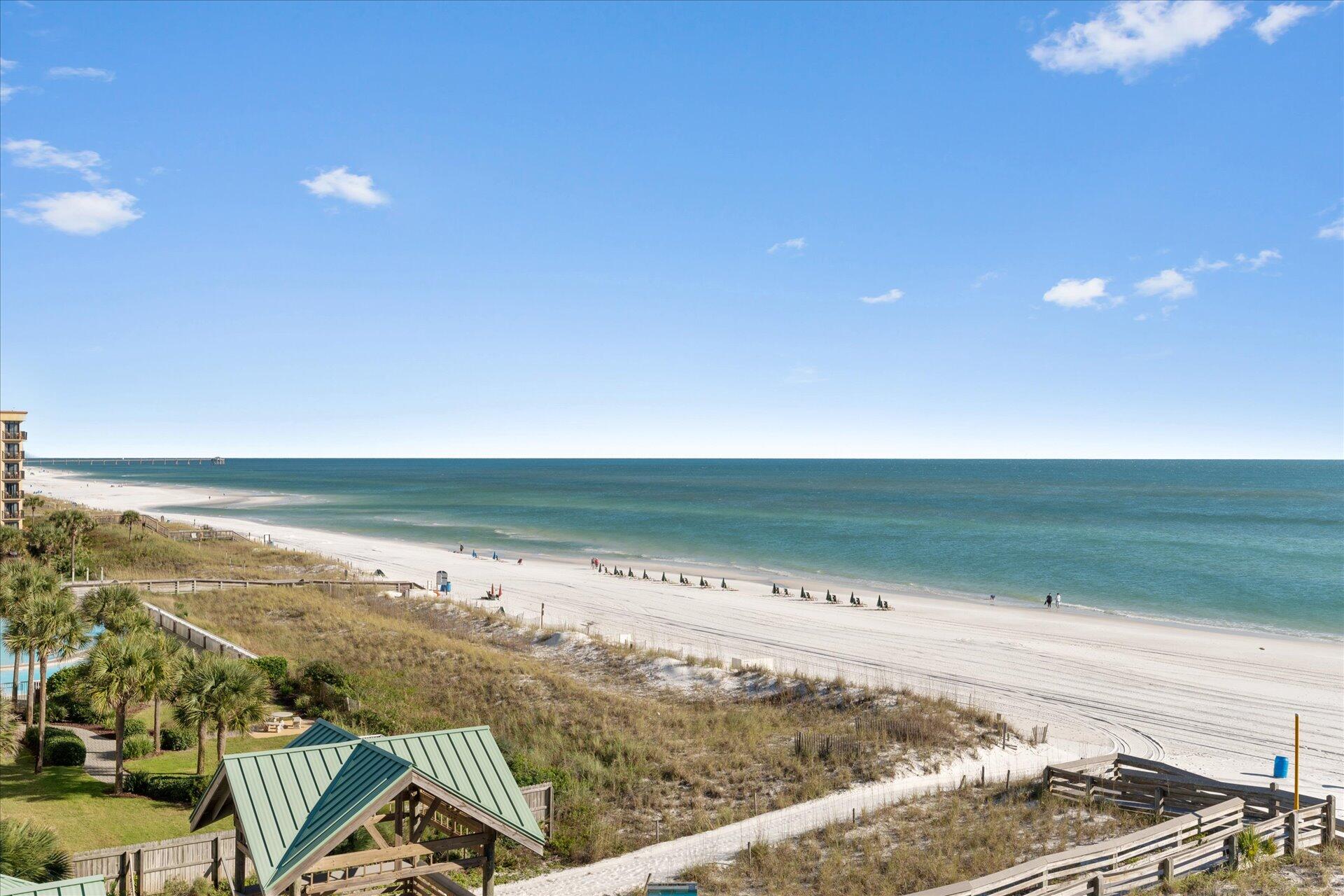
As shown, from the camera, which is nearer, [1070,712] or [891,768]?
[891,768]

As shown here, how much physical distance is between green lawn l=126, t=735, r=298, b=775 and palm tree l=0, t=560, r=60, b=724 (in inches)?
166

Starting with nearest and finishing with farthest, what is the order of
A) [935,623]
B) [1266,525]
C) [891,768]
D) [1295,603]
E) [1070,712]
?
[891,768], [1070,712], [935,623], [1295,603], [1266,525]

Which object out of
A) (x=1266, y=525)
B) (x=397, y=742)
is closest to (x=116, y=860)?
(x=397, y=742)

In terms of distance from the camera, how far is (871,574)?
2817 inches

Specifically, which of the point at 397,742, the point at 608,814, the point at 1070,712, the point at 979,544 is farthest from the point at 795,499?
the point at 397,742

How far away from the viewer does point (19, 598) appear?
24.2 metres

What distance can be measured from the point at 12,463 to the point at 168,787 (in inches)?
2864

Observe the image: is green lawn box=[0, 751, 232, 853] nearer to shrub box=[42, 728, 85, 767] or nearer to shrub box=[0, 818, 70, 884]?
shrub box=[42, 728, 85, 767]

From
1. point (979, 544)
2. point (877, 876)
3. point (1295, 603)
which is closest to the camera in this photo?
point (877, 876)

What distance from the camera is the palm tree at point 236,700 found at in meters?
20.2

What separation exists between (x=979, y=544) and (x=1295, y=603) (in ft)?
107

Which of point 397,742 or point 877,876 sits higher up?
point 397,742

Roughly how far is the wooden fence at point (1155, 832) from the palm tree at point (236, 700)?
15.9 m

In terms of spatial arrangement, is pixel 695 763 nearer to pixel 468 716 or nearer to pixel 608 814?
pixel 608 814
